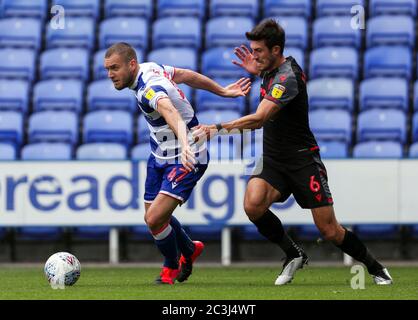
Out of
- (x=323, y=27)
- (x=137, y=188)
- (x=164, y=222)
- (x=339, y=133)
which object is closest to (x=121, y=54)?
(x=164, y=222)

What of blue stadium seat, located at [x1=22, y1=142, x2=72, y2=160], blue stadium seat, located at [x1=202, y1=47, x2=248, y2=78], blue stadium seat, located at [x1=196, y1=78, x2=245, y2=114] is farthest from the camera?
blue stadium seat, located at [x1=202, y1=47, x2=248, y2=78]

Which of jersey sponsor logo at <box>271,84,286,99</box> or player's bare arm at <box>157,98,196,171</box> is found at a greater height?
jersey sponsor logo at <box>271,84,286,99</box>

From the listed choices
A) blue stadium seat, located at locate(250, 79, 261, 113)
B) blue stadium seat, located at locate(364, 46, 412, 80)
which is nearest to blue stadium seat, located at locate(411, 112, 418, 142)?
blue stadium seat, located at locate(364, 46, 412, 80)

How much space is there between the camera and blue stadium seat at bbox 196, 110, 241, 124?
1415cm

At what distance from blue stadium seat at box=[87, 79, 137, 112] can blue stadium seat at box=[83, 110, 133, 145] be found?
48cm

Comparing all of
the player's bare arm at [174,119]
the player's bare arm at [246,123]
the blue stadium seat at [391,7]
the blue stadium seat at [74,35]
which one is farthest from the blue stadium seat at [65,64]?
A: the player's bare arm at [246,123]

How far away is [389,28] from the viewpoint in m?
15.8

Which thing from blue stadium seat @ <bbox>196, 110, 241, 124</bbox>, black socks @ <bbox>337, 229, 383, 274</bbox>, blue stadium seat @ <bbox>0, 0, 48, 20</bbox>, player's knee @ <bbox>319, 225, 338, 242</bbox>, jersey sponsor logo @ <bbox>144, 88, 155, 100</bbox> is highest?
blue stadium seat @ <bbox>0, 0, 48, 20</bbox>

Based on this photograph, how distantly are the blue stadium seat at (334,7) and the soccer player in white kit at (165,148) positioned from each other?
663 centimetres

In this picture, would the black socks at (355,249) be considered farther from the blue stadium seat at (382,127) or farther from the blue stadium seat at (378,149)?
the blue stadium seat at (382,127)

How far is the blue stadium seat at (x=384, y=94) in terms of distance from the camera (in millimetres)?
14820

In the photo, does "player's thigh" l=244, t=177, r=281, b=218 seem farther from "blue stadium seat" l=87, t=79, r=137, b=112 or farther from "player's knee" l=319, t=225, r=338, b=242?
"blue stadium seat" l=87, t=79, r=137, b=112

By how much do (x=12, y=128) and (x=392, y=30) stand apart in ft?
17.2

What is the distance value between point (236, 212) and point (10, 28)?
5019 mm
